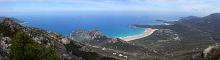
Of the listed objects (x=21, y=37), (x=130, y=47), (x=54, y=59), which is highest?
(x=21, y=37)

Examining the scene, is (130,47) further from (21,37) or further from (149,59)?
(21,37)

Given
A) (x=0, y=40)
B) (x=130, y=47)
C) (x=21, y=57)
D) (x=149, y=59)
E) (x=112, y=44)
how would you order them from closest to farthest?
(x=21, y=57) → (x=0, y=40) → (x=149, y=59) → (x=130, y=47) → (x=112, y=44)

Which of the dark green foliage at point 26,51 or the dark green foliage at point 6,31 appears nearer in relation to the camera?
the dark green foliage at point 26,51

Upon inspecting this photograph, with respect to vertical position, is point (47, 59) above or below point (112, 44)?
above

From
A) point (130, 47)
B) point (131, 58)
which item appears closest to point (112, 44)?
point (130, 47)

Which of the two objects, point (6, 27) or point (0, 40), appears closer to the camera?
point (0, 40)

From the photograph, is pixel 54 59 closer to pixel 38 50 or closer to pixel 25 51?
pixel 38 50

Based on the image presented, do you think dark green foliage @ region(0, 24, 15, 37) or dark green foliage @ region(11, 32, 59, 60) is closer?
dark green foliage @ region(11, 32, 59, 60)

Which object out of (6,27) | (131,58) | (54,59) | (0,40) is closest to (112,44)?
(131,58)

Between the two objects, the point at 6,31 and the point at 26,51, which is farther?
the point at 6,31

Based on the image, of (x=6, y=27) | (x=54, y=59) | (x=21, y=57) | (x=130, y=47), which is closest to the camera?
(x=21, y=57)
